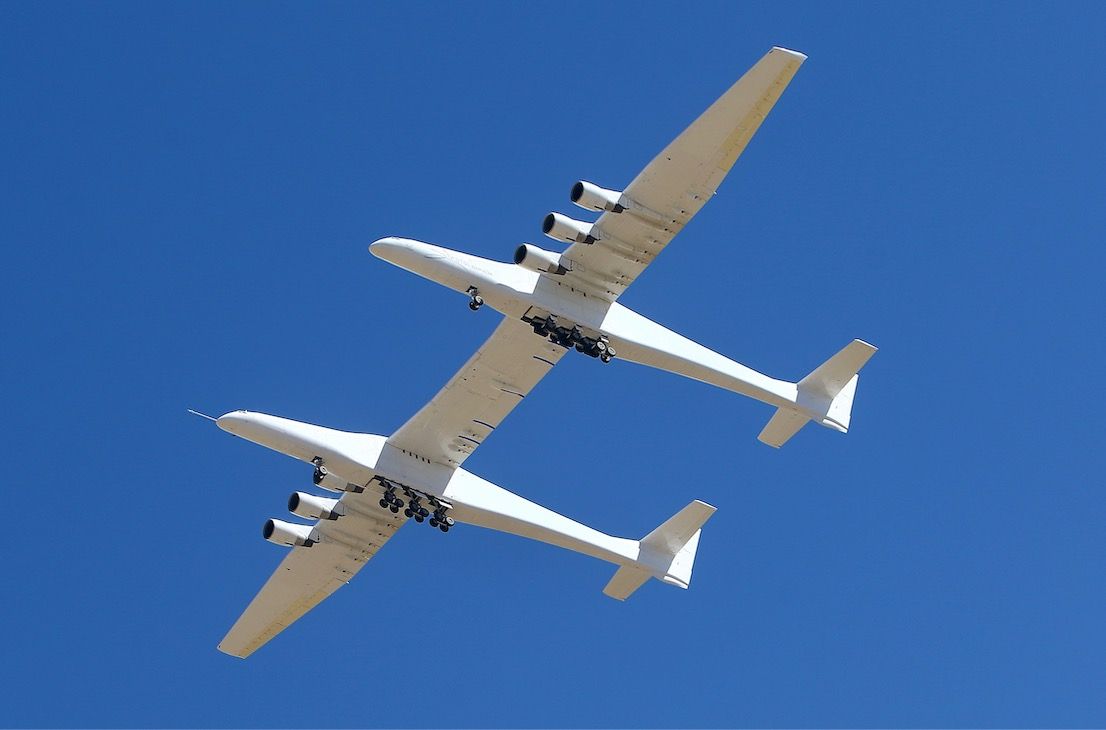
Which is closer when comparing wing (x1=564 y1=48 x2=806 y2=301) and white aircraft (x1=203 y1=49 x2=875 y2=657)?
wing (x1=564 y1=48 x2=806 y2=301)

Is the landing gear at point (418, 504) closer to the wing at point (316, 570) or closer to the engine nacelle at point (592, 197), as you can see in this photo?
the wing at point (316, 570)

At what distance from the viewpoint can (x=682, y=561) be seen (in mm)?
60469

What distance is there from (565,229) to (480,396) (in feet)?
21.2

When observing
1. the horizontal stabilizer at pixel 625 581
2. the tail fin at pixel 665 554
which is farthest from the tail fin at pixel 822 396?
the horizontal stabilizer at pixel 625 581

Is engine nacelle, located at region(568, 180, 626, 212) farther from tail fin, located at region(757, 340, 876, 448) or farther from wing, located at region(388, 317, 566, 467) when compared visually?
tail fin, located at region(757, 340, 876, 448)

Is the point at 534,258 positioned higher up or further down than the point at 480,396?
higher up

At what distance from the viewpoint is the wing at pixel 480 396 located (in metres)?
53.3

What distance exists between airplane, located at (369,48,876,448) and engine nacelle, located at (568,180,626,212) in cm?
3

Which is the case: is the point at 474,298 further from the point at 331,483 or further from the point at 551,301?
the point at 331,483

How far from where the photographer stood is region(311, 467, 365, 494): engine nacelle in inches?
2181

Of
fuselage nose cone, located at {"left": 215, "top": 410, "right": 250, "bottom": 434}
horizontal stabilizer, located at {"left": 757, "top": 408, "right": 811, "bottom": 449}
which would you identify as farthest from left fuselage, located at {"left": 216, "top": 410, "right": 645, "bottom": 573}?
horizontal stabilizer, located at {"left": 757, "top": 408, "right": 811, "bottom": 449}

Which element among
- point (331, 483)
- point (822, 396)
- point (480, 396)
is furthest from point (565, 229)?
point (822, 396)

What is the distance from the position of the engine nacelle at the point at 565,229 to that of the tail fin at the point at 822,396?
431 inches

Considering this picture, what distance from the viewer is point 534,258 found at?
5144 cm
